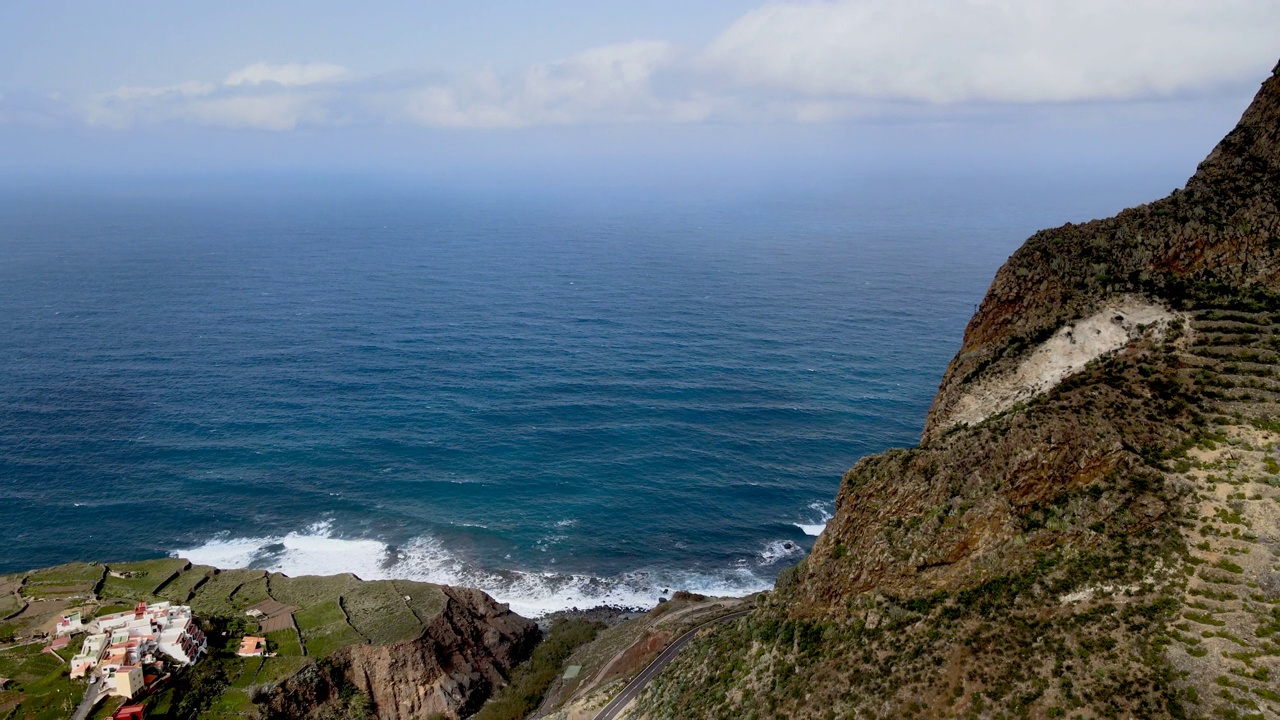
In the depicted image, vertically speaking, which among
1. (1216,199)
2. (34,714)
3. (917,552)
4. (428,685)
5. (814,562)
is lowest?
(428,685)

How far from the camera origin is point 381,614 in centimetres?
7469

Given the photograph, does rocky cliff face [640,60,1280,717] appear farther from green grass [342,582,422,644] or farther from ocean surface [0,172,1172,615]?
ocean surface [0,172,1172,615]

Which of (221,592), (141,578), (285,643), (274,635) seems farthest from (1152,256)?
(141,578)

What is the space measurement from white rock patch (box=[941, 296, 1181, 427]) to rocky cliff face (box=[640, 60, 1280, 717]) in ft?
0.42

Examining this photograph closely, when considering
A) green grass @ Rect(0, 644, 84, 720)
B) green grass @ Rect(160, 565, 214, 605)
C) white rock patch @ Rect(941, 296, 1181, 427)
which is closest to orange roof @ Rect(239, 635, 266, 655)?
green grass @ Rect(160, 565, 214, 605)

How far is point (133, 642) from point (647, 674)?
134 ft

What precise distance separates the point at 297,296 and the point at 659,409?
379 feet

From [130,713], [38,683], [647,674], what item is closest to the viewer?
[130,713]

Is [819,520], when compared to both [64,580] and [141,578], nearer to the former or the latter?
[141,578]

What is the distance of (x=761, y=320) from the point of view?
173000mm

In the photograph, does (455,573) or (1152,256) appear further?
(455,573)

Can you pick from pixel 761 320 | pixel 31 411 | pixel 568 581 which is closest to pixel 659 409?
pixel 568 581

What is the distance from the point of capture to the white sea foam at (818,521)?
319 ft

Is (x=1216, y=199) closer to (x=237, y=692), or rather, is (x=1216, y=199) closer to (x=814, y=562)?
(x=814, y=562)
